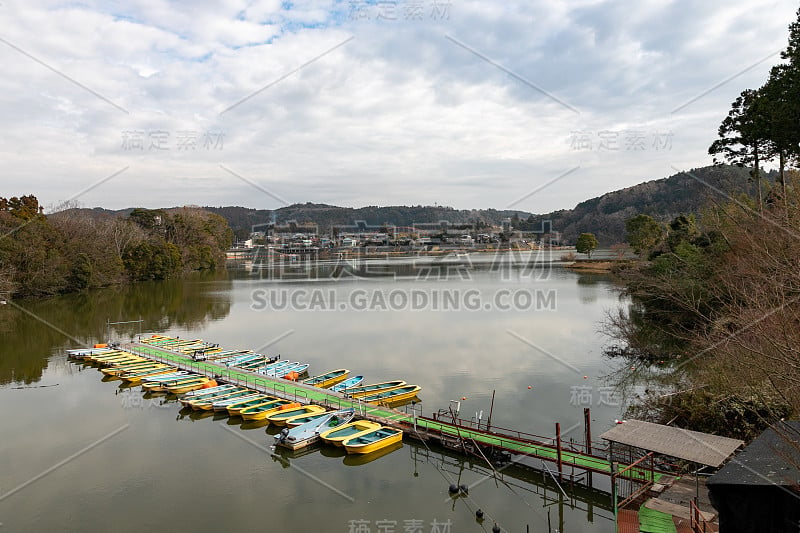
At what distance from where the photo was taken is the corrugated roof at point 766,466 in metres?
4.94

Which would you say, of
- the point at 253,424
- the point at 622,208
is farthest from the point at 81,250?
the point at 622,208

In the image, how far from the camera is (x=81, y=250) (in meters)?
35.3

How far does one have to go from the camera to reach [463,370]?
15969 millimetres

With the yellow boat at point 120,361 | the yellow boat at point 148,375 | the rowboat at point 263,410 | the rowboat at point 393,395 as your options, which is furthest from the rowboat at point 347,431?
the yellow boat at point 120,361

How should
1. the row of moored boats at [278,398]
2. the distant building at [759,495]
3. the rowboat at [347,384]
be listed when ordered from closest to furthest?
1. the distant building at [759,495]
2. the row of moored boats at [278,398]
3. the rowboat at [347,384]

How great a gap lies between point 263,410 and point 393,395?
123 inches

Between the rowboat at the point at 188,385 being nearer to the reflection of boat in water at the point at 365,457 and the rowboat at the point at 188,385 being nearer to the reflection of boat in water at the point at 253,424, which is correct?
the reflection of boat in water at the point at 253,424

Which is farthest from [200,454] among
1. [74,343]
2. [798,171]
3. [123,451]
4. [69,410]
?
[798,171]

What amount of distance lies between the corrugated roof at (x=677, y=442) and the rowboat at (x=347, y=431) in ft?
16.0

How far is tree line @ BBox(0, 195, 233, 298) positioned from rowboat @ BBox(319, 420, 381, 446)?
2602 centimetres

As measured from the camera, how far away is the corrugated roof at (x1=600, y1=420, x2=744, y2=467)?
7.14 meters

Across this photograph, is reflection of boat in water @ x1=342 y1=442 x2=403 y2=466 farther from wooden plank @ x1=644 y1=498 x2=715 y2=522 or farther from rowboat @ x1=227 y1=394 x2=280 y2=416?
wooden plank @ x1=644 y1=498 x2=715 y2=522

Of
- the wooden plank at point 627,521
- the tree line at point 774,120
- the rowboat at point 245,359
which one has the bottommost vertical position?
the rowboat at point 245,359

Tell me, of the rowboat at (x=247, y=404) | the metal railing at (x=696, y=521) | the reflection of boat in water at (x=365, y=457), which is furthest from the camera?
the rowboat at (x=247, y=404)
